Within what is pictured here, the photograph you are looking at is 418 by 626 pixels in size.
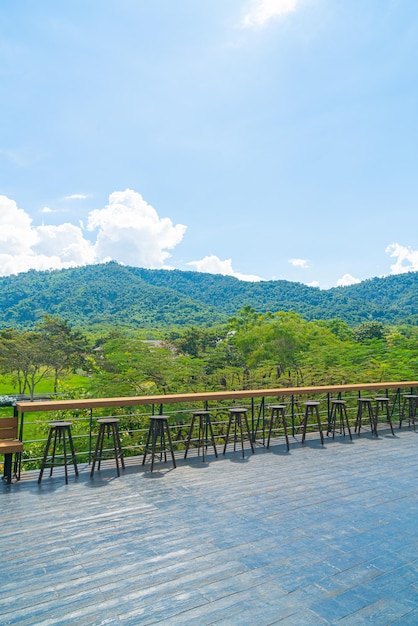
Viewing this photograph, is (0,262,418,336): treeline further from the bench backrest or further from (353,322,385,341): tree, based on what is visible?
the bench backrest

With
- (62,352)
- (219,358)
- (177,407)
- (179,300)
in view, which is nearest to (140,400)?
(177,407)

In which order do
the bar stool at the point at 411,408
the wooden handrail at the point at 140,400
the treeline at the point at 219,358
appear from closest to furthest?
the wooden handrail at the point at 140,400 → the bar stool at the point at 411,408 → the treeline at the point at 219,358

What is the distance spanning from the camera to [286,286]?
5216cm

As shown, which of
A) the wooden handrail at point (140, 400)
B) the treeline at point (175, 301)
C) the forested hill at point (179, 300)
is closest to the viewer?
the wooden handrail at point (140, 400)

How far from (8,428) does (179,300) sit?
48.0 m

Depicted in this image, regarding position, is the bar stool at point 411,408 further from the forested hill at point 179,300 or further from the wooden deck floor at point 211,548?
the forested hill at point 179,300

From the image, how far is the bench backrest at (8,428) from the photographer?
3746 millimetres

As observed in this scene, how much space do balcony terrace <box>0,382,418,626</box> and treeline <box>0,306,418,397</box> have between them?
723 cm

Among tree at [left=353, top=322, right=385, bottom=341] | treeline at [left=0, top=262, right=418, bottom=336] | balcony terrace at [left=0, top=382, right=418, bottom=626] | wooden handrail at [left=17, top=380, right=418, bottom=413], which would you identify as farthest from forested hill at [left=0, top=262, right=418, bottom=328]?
balcony terrace at [left=0, top=382, right=418, bottom=626]

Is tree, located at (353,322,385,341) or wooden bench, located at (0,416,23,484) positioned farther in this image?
tree, located at (353,322,385,341)

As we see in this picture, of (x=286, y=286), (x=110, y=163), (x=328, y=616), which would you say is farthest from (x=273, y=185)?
(x=286, y=286)

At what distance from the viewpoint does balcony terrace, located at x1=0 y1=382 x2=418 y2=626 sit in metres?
1.81

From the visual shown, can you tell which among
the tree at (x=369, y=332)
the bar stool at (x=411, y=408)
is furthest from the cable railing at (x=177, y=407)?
the tree at (x=369, y=332)

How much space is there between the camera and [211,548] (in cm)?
239
